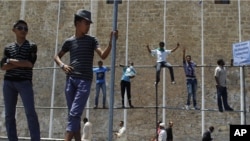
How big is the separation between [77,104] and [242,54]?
755 centimetres

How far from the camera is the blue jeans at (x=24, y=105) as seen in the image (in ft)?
15.2

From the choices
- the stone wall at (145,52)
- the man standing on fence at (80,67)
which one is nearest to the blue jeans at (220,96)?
the stone wall at (145,52)

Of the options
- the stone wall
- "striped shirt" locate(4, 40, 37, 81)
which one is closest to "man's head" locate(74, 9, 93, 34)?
"striped shirt" locate(4, 40, 37, 81)

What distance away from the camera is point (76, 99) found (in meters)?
4.37

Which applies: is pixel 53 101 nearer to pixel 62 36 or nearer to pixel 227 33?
pixel 62 36

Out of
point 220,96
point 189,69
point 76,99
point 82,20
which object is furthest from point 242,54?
point 76,99

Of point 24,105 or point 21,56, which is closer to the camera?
point 24,105

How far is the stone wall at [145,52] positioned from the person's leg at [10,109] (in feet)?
41.1

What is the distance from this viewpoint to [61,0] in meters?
21.0

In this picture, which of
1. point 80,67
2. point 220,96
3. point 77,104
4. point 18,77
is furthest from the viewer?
point 220,96

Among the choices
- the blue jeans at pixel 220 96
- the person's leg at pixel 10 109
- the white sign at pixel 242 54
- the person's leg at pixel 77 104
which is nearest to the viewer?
the person's leg at pixel 77 104

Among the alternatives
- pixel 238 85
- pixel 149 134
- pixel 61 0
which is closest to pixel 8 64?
pixel 149 134

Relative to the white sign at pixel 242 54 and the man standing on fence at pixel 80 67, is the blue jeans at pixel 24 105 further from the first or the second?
the white sign at pixel 242 54

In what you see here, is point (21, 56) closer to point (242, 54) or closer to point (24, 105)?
point (24, 105)
